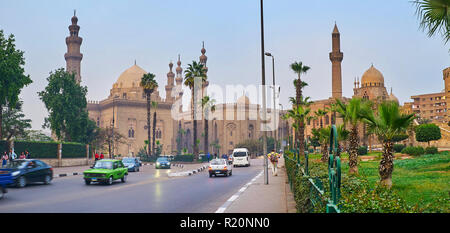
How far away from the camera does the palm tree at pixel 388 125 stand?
1359 cm

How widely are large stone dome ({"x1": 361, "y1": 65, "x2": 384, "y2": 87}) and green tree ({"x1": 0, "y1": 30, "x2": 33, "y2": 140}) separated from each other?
83669 mm

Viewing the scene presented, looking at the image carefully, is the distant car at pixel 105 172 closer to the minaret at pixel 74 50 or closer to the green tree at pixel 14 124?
the green tree at pixel 14 124

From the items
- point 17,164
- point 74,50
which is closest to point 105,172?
point 17,164

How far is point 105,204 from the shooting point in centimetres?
1259

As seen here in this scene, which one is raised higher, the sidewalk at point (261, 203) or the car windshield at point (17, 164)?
the car windshield at point (17, 164)

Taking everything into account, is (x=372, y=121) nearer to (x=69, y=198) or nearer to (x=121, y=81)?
(x=69, y=198)

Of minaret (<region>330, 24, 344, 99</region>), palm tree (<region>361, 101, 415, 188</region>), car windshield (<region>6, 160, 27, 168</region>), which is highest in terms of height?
minaret (<region>330, 24, 344, 99</region>)

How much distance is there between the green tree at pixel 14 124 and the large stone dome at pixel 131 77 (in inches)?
1567

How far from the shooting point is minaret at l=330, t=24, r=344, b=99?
2746 inches

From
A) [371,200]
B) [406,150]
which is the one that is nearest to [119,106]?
[406,150]

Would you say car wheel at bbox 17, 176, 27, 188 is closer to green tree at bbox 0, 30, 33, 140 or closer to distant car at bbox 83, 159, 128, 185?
distant car at bbox 83, 159, 128, 185

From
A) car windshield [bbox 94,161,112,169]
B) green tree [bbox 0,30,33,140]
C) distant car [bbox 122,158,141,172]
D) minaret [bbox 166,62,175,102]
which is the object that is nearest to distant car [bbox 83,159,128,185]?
car windshield [bbox 94,161,112,169]

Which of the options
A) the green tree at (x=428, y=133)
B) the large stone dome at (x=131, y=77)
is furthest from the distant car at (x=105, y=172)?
the large stone dome at (x=131, y=77)

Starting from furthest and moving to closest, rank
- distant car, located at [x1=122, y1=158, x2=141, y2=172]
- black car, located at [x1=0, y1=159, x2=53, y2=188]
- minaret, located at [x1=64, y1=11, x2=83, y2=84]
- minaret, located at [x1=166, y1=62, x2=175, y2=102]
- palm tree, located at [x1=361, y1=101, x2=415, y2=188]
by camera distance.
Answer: minaret, located at [x1=166, y1=62, x2=175, y2=102] < minaret, located at [x1=64, y1=11, x2=83, y2=84] < distant car, located at [x1=122, y1=158, x2=141, y2=172] < black car, located at [x1=0, y1=159, x2=53, y2=188] < palm tree, located at [x1=361, y1=101, x2=415, y2=188]
